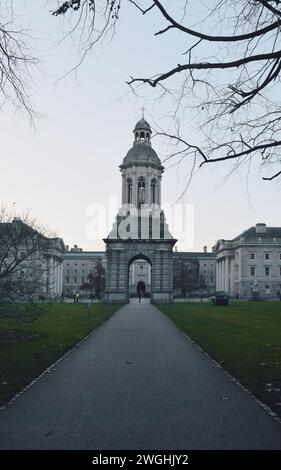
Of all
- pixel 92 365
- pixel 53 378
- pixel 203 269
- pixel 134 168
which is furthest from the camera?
pixel 203 269

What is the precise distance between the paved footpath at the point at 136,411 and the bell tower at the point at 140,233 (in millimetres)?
51304

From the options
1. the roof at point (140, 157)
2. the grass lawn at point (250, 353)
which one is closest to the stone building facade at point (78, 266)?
the roof at point (140, 157)

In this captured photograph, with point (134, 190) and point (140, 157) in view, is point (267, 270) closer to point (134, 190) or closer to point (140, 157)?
point (134, 190)

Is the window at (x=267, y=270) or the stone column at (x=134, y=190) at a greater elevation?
the stone column at (x=134, y=190)

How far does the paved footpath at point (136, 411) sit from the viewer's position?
21.7 feet

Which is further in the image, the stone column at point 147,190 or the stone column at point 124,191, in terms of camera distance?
the stone column at point 124,191

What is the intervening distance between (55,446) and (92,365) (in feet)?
23.6

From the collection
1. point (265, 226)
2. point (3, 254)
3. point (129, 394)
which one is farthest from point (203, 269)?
point (129, 394)

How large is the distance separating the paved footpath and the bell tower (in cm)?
5130

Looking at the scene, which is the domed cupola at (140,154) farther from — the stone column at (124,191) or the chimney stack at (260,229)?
the chimney stack at (260,229)

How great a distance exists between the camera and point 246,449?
6281 millimetres

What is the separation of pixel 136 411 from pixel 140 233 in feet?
204

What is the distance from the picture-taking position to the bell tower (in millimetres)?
66875
